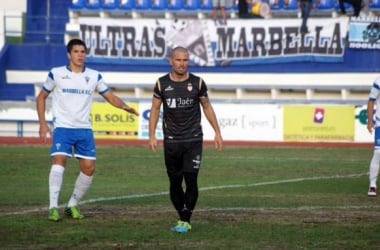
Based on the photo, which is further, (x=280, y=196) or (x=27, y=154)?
(x=27, y=154)

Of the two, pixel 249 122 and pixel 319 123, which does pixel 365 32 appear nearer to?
pixel 319 123

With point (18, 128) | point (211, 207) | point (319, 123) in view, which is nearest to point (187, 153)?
point (211, 207)

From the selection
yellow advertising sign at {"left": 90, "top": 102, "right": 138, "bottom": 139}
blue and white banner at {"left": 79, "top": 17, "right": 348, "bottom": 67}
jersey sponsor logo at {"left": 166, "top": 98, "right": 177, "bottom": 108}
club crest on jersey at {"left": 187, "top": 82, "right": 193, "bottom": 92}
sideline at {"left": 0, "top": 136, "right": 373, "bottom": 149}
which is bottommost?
sideline at {"left": 0, "top": 136, "right": 373, "bottom": 149}

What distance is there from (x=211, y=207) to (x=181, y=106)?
2821 millimetres

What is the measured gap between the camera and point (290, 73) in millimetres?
39312

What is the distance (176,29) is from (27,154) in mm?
14981

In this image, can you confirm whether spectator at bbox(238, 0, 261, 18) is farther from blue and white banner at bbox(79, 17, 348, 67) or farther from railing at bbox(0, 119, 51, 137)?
railing at bbox(0, 119, 51, 137)

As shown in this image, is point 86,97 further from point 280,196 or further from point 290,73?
point 290,73

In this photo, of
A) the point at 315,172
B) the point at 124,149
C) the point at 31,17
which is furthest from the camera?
the point at 31,17

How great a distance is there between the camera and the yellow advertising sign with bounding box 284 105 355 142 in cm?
3300

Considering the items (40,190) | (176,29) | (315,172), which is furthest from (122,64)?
(40,190)

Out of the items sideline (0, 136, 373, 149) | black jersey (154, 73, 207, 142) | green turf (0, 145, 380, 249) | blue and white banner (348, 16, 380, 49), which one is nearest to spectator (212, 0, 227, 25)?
blue and white banner (348, 16, 380, 49)

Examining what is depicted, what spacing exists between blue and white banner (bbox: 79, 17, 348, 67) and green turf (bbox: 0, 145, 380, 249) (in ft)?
48.0

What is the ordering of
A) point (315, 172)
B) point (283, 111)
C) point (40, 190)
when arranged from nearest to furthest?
point (40, 190)
point (315, 172)
point (283, 111)
